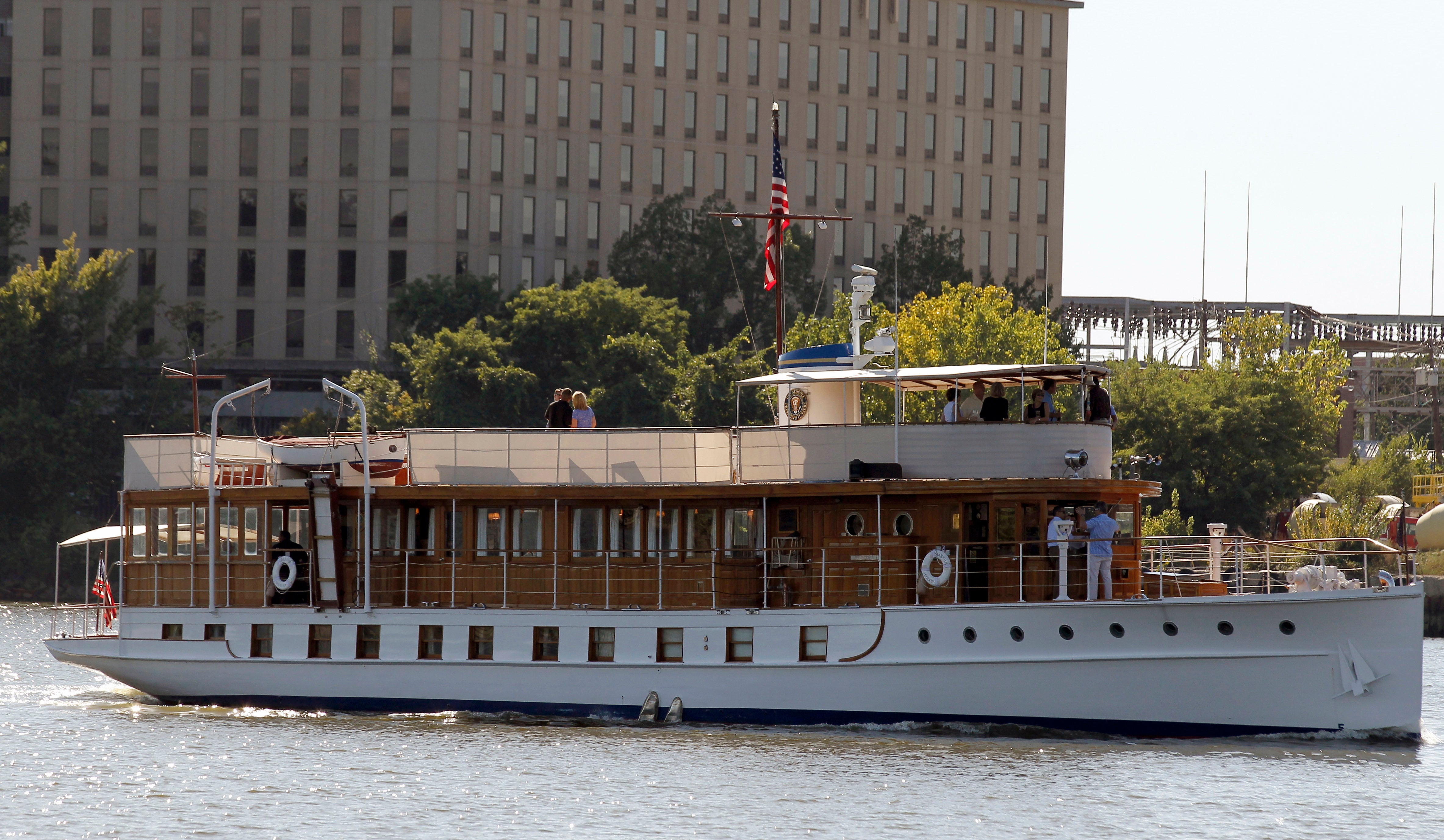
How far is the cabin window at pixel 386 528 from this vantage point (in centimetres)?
2900

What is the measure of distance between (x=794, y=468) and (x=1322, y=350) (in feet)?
178

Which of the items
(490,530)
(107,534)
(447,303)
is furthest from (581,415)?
(447,303)

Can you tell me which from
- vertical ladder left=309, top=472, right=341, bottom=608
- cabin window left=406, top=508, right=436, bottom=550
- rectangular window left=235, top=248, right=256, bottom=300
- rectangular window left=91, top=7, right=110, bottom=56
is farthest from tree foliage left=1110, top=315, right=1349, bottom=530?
rectangular window left=91, top=7, right=110, bottom=56

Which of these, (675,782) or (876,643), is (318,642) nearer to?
(675,782)

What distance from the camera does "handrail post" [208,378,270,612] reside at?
27.8 m

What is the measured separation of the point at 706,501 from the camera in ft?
91.4

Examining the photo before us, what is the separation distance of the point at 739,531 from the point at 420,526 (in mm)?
5116

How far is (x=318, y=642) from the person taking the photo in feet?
94.5

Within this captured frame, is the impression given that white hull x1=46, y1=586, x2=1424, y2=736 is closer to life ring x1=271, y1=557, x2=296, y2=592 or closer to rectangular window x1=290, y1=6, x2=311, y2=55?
→ life ring x1=271, y1=557, x2=296, y2=592

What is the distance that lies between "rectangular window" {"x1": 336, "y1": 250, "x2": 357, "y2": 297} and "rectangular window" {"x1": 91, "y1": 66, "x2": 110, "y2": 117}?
1276 cm

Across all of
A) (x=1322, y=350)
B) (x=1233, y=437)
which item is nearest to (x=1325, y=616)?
(x=1233, y=437)

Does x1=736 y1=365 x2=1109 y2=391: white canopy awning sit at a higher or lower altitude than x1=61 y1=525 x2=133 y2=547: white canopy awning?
higher

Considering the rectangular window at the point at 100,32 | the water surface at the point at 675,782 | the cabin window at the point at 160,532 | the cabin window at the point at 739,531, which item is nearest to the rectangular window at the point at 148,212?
the rectangular window at the point at 100,32

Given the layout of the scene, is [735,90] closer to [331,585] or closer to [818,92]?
[818,92]
